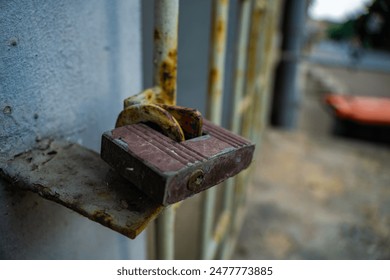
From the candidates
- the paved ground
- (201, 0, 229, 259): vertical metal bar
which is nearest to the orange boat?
the paved ground

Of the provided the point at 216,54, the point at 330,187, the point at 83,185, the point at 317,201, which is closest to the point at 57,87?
the point at 83,185

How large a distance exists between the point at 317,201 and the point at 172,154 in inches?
90.6

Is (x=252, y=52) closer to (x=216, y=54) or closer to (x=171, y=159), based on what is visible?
(x=216, y=54)

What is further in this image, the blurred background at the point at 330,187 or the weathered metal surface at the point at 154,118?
the blurred background at the point at 330,187

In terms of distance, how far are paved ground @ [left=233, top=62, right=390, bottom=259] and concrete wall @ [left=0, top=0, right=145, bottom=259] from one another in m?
1.52

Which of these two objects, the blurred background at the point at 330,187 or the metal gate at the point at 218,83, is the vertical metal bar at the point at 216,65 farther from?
the blurred background at the point at 330,187

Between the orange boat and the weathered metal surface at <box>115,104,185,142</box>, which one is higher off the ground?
the weathered metal surface at <box>115,104,185,142</box>

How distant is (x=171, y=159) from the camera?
0.42 metres

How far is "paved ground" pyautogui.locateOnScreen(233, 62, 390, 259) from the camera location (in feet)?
6.68

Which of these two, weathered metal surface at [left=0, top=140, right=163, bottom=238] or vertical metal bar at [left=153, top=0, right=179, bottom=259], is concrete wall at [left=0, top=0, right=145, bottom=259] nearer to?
weathered metal surface at [left=0, top=140, right=163, bottom=238]

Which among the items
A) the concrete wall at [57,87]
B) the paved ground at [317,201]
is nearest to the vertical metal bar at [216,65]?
the concrete wall at [57,87]

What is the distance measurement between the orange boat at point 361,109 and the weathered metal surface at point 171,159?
3.80 m

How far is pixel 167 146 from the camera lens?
449 millimetres

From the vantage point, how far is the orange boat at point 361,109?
3.78 m
